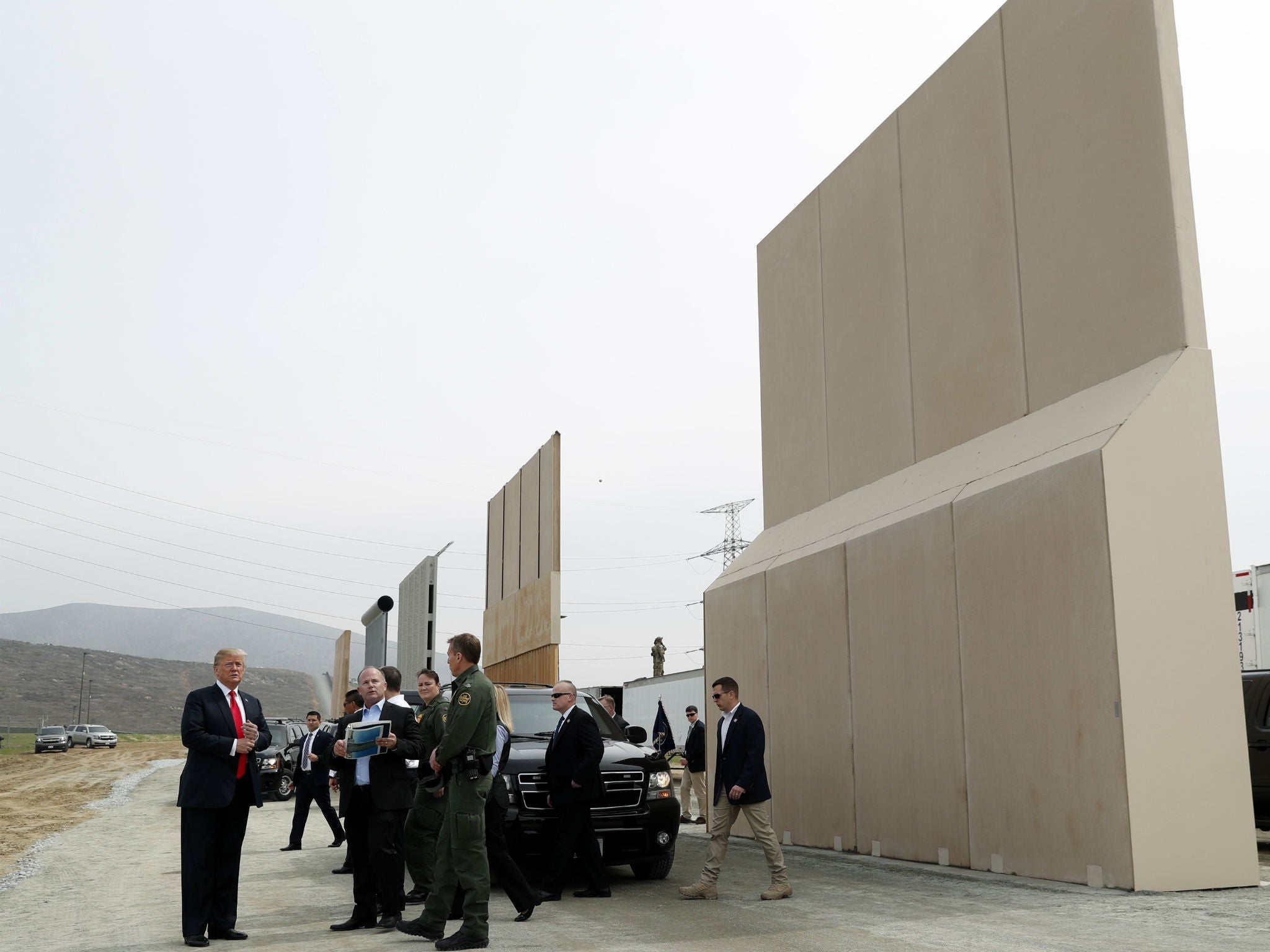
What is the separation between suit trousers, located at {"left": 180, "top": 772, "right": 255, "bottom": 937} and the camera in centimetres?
763

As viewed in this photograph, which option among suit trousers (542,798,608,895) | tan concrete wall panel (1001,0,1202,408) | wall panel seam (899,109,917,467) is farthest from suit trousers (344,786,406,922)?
wall panel seam (899,109,917,467)

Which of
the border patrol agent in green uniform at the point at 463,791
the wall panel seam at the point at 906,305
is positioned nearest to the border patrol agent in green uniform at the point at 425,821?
the border patrol agent in green uniform at the point at 463,791

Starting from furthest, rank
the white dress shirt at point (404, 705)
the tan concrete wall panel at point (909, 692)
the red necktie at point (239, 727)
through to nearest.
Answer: the tan concrete wall panel at point (909, 692) → the white dress shirt at point (404, 705) → the red necktie at point (239, 727)

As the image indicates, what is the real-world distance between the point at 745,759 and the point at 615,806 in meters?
1.45

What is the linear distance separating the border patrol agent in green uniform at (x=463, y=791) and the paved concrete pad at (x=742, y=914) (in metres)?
0.27

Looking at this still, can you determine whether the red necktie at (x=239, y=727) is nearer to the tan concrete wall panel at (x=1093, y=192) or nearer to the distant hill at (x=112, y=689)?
the tan concrete wall panel at (x=1093, y=192)

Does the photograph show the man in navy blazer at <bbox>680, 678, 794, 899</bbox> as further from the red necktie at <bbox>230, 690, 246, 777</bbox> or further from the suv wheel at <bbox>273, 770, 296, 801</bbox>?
the suv wheel at <bbox>273, 770, 296, 801</bbox>

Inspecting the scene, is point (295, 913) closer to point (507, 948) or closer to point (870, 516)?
point (507, 948)

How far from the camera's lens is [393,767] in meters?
8.29

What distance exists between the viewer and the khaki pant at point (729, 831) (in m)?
9.59

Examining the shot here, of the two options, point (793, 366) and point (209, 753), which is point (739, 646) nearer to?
point (793, 366)

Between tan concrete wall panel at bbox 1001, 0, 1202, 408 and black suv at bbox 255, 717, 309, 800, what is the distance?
18.2 m

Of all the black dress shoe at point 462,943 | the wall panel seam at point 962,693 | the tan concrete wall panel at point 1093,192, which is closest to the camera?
the black dress shoe at point 462,943

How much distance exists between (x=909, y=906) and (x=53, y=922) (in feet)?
21.0
